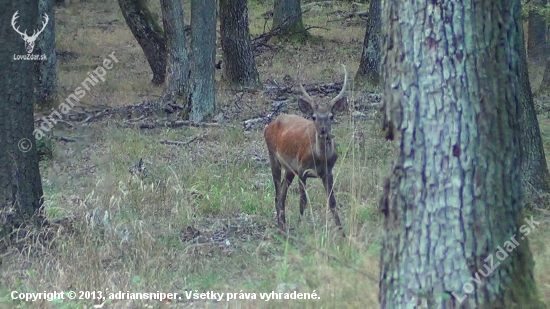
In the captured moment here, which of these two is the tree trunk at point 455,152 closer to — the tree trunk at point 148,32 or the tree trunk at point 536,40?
the tree trunk at point 148,32

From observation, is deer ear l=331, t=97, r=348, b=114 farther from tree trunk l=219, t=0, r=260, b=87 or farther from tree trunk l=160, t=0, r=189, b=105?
tree trunk l=219, t=0, r=260, b=87

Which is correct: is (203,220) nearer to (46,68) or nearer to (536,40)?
(46,68)

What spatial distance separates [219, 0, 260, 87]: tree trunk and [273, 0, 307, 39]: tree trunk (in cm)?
793

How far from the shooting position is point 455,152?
441 centimetres

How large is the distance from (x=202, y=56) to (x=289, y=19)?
12.4 meters

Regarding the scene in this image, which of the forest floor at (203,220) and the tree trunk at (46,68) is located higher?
the tree trunk at (46,68)

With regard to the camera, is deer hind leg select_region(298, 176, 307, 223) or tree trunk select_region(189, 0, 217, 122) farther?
tree trunk select_region(189, 0, 217, 122)

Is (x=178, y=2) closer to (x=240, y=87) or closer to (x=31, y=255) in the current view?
(x=240, y=87)

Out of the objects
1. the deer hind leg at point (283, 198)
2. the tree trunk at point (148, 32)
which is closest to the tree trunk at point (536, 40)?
the tree trunk at point (148, 32)

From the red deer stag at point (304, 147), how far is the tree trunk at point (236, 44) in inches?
371

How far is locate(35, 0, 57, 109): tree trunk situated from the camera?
16609 millimetres

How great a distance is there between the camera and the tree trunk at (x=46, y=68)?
654 inches

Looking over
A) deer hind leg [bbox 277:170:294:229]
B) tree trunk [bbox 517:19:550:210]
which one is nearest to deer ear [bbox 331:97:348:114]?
deer hind leg [bbox 277:170:294:229]

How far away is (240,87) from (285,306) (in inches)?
506
